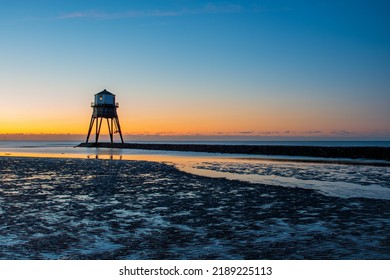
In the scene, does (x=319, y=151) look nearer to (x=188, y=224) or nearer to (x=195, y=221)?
(x=195, y=221)

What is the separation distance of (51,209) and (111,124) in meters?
68.9

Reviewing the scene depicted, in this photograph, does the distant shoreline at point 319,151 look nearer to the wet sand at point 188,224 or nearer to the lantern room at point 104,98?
the lantern room at point 104,98

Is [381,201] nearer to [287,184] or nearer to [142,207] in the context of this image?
[287,184]

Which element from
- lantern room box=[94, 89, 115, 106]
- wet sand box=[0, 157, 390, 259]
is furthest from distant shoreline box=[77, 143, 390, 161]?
wet sand box=[0, 157, 390, 259]

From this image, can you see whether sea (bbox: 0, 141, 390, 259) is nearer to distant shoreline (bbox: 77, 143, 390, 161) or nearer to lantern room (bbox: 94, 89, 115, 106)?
distant shoreline (bbox: 77, 143, 390, 161)

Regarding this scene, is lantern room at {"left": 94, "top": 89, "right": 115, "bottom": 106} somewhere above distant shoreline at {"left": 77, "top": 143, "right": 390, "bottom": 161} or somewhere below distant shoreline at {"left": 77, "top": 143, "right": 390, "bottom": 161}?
above

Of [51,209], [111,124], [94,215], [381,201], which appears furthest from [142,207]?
[111,124]

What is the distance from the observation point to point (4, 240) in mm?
6914

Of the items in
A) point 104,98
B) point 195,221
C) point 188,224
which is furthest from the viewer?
point 104,98

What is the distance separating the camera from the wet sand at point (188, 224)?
6.27 metres

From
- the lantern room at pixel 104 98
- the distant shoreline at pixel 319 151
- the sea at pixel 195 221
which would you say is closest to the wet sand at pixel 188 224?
the sea at pixel 195 221

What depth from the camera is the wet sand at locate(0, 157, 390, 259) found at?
20.6 feet

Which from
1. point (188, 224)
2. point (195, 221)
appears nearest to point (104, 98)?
point (195, 221)

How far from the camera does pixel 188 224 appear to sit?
27.5 ft
